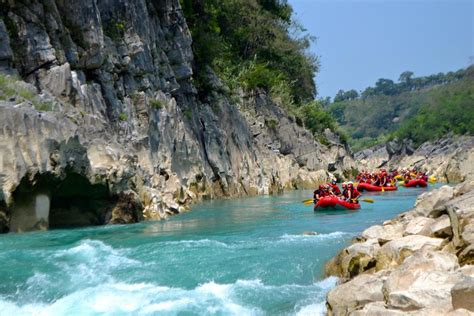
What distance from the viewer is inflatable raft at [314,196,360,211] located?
69.5 ft

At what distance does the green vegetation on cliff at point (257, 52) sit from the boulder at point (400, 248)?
25.3m

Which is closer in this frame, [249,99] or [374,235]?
[374,235]

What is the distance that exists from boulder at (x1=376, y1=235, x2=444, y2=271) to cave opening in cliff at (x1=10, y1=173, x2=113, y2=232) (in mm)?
9481

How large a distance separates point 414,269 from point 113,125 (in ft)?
57.8

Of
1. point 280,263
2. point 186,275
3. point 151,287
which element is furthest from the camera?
point 280,263

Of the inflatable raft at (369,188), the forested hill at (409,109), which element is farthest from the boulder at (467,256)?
the forested hill at (409,109)

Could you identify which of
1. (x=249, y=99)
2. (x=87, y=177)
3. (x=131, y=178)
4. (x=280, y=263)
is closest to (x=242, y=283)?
(x=280, y=263)

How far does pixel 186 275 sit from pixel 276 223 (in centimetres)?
797

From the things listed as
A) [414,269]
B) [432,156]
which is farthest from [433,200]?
[432,156]

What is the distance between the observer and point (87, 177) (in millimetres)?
16094

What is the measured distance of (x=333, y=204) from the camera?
838 inches

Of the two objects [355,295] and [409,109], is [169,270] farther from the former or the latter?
[409,109]

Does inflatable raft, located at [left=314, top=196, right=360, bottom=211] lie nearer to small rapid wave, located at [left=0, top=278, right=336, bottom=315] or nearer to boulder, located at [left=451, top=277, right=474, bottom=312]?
small rapid wave, located at [left=0, top=278, right=336, bottom=315]

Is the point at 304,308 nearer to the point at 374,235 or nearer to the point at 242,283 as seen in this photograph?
the point at 242,283
